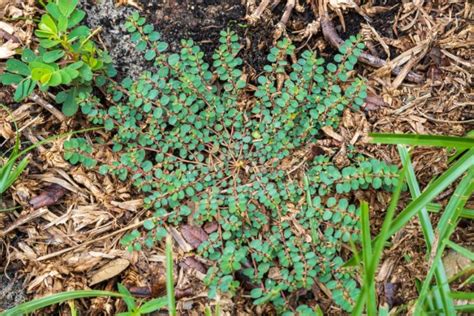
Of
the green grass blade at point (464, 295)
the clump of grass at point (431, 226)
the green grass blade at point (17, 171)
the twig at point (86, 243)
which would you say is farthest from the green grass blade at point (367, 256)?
the green grass blade at point (17, 171)

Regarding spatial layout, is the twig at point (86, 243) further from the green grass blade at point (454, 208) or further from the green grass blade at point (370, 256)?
the green grass blade at point (454, 208)

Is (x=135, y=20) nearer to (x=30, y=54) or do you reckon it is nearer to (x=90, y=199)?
(x=30, y=54)

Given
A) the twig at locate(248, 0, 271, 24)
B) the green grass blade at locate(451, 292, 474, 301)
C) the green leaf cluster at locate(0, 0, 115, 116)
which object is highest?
the twig at locate(248, 0, 271, 24)

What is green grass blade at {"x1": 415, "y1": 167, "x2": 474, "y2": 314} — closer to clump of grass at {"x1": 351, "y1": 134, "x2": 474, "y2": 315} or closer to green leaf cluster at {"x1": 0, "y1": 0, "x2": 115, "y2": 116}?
clump of grass at {"x1": 351, "y1": 134, "x2": 474, "y2": 315}

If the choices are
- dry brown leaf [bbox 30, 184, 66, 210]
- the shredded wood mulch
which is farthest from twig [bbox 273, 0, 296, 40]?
dry brown leaf [bbox 30, 184, 66, 210]

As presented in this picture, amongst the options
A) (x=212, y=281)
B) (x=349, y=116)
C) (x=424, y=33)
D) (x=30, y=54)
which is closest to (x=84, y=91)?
(x=30, y=54)

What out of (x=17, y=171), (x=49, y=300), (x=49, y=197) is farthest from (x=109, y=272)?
(x=17, y=171)
